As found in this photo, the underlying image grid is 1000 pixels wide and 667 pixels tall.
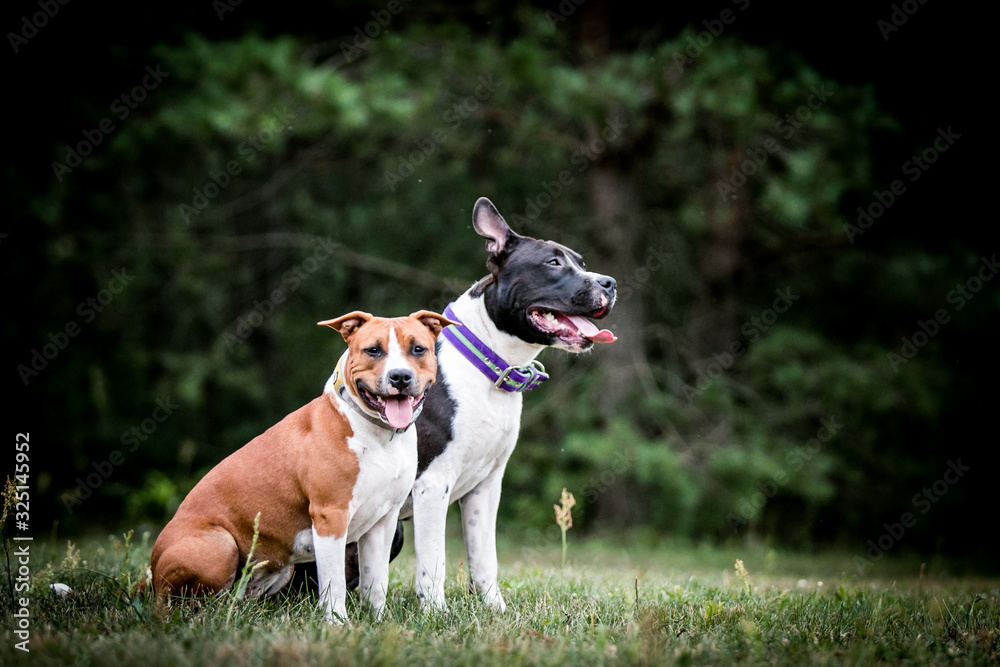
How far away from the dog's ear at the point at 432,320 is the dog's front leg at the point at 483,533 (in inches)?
33.2

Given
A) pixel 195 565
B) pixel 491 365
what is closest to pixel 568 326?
pixel 491 365

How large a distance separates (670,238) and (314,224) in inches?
216

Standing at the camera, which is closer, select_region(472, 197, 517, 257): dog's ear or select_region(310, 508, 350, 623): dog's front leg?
select_region(310, 508, 350, 623): dog's front leg

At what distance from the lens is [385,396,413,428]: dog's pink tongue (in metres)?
3.60

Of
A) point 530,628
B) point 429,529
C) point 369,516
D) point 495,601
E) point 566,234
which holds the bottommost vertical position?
point 495,601

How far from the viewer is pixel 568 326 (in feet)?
14.5

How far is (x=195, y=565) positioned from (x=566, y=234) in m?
8.51

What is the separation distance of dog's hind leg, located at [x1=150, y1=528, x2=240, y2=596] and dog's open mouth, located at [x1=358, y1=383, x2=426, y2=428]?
90 centimetres

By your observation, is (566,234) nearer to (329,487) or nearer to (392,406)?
(392,406)

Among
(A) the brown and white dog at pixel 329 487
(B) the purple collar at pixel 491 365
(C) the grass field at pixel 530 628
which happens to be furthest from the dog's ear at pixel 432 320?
(C) the grass field at pixel 530 628

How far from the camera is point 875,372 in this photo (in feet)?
36.2

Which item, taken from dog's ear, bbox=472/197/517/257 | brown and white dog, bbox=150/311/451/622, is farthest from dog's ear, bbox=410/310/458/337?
dog's ear, bbox=472/197/517/257

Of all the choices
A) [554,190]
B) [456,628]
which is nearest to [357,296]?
[554,190]

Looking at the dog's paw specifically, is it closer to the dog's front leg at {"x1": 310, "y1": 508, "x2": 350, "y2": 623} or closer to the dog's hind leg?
the dog's front leg at {"x1": 310, "y1": 508, "x2": 350, "y2": 623}
